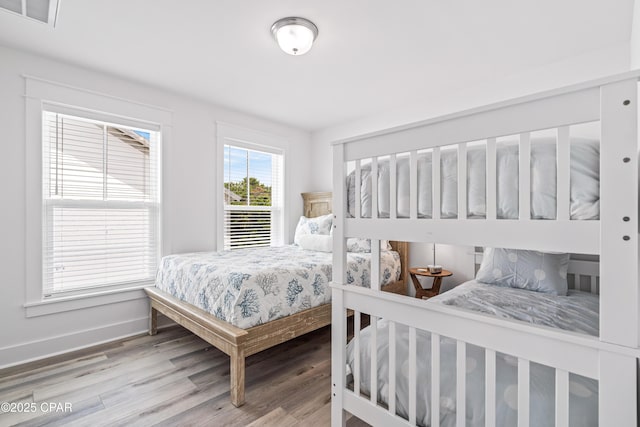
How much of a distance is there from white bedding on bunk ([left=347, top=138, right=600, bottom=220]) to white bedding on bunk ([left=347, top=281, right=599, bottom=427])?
0.49 meters

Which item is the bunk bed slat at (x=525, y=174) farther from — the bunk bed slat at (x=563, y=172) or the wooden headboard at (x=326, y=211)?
the wooden headboard at (x=326, y=211)

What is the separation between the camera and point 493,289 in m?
2.14

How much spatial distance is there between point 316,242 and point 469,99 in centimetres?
212

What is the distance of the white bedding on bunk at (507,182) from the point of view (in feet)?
2.76

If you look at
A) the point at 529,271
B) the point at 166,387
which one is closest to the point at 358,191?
the point at 529,271

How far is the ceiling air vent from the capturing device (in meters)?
1.82

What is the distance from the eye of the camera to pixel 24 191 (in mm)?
2357

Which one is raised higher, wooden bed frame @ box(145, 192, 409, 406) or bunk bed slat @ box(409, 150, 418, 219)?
bunk bed slat @ box(409, 150, 418, 219)

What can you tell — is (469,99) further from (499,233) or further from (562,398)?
(562,398)

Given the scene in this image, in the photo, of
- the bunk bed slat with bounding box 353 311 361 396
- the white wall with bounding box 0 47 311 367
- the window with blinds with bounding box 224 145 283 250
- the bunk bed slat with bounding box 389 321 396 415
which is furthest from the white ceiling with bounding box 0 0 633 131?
the bunk bed slat with bounding box 389 321 396 415

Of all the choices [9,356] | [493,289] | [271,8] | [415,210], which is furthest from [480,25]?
[9,356]

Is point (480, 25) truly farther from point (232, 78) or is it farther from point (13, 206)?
point (13, 206)

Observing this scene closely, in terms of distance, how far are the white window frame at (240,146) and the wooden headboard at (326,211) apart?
0.35m

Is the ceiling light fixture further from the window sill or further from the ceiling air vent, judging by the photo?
A: the window sill
